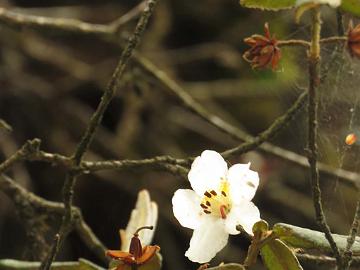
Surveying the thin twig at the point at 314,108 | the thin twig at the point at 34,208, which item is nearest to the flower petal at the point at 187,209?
the thin twig at the point at 314,108

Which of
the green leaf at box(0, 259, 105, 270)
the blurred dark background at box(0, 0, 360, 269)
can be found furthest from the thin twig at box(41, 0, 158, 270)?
the blurred dark background at box(0, 0, 360, 269)

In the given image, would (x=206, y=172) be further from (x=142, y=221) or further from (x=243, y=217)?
(x=142, y=221)

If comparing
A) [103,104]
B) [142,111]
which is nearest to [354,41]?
[103,104]

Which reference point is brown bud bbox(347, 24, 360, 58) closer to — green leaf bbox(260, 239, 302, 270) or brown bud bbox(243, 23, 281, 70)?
brown bud bbox(243, 23, 281, 70)

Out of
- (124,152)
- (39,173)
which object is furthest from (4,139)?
(124,152)

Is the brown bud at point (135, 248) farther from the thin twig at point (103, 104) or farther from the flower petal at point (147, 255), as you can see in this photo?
the thin twig at point (103, 104)
